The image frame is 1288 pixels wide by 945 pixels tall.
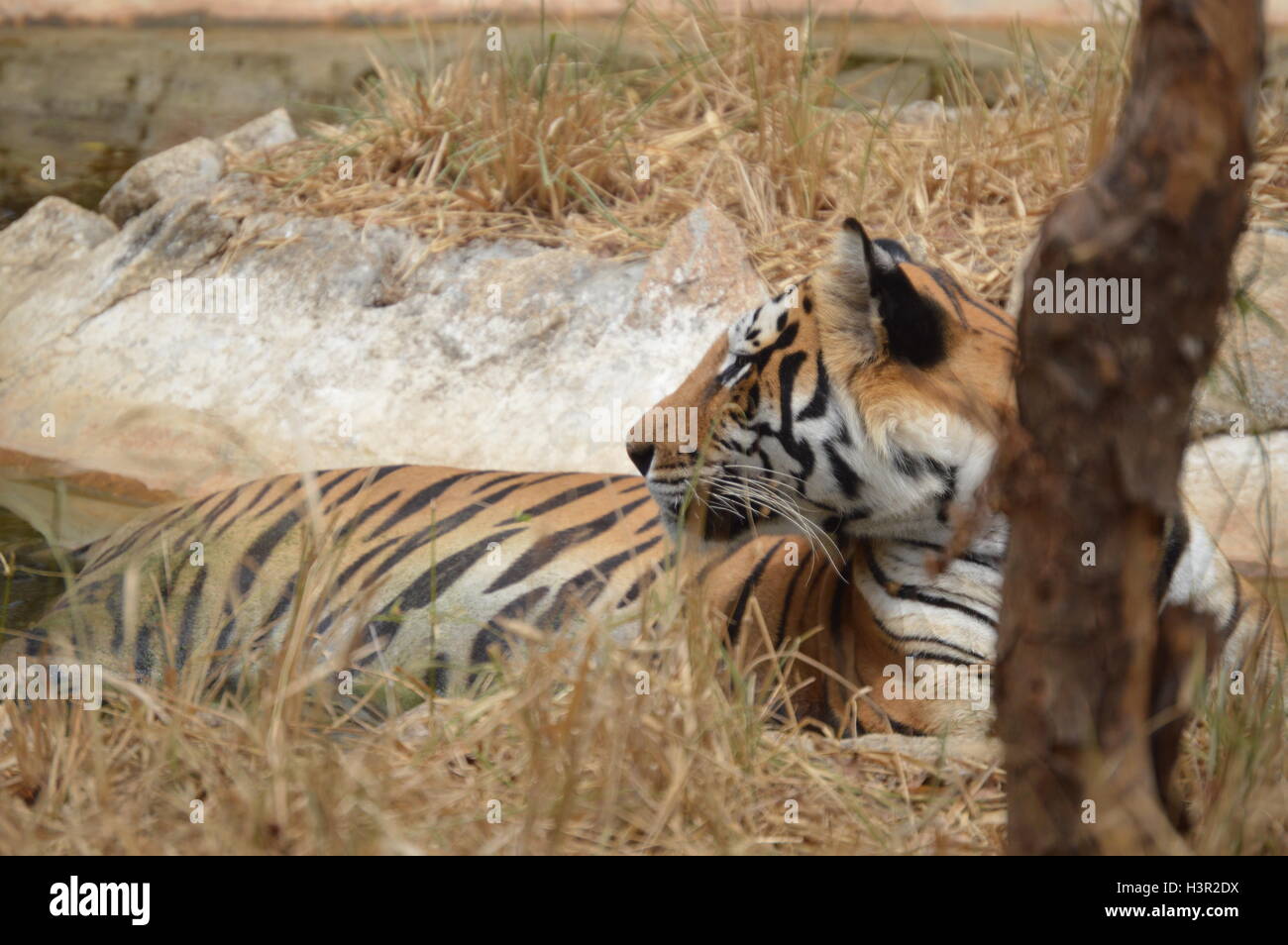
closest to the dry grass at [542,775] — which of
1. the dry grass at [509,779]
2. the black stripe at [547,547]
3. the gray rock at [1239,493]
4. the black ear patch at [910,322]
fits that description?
the dry grass at [509,779]

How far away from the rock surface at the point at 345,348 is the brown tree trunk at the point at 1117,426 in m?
3.38

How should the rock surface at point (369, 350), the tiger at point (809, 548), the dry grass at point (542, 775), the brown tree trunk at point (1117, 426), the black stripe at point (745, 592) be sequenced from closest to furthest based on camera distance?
1. the brown tree trunk at point (1117, 426)
2. the dry grass at point (542, 775)
3. the tiger at point (809, 548)
4. the black stripe at point (745, 592)
5. the rock surface at point (369, 350)

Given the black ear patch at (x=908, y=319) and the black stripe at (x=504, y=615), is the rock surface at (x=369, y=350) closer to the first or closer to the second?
the black stripe at (x=504, y=615)

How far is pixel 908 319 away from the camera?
240 centimetres

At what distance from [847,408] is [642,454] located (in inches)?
20.0

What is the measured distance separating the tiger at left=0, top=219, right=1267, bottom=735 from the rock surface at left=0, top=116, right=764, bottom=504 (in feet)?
4.82

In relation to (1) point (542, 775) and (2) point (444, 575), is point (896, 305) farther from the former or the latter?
(2) point (444, 575)

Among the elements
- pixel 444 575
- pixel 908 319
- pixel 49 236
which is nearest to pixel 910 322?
pixel 908 319

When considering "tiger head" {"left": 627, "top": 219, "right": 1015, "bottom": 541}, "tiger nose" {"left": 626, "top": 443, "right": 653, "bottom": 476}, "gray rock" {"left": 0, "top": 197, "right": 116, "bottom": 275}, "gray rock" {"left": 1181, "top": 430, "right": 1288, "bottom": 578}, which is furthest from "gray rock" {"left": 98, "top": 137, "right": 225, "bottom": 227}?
"gray rock" {"left": 1181, "top": 430, "right": 1288, "bottom": 578}

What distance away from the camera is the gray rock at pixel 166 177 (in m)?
6.23

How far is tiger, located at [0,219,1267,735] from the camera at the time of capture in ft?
7.79

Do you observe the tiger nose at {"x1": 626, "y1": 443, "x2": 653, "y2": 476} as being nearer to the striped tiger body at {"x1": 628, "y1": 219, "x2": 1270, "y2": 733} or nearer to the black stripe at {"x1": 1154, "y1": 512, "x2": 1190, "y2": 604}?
the striped tiger body at {"x1": 628, "y1": 219, "x2": 1270, "y2": 733}
